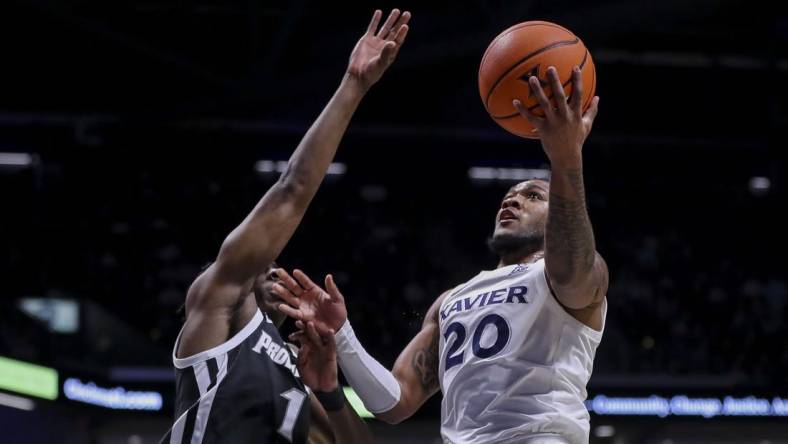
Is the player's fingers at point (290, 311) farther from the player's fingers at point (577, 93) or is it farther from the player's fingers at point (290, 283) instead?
the player's fingers at point (577, 93)

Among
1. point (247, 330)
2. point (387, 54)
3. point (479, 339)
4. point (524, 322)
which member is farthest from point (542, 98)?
point (247, 330)

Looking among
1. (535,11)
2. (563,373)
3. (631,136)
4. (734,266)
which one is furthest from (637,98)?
(563,373)

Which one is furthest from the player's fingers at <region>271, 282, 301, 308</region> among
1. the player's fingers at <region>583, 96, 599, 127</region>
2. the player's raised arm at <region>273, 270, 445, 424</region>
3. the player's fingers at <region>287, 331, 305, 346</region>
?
the player's fingers at <region>583, 96, 599, 127</region>

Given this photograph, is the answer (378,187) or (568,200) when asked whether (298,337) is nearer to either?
(568,200)

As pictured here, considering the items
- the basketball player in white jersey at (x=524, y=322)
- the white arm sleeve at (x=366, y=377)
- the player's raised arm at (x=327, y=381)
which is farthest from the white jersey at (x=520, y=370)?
the player's raised arm at (x=327, y=381)

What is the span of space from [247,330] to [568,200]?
47.8 inches

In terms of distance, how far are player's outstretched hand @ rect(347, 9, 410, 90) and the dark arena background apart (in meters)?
7.25

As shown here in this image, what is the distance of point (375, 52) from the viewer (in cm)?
371

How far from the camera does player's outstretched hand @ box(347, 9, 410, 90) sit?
3.66m

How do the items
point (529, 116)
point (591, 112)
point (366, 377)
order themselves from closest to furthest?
1. point (529, 116)
2. point (591, 112)
3. point (366, 377)

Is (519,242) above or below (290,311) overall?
below

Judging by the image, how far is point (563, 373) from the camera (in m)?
3.70

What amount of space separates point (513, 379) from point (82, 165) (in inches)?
545

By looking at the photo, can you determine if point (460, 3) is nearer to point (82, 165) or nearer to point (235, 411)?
point (82, 165)
